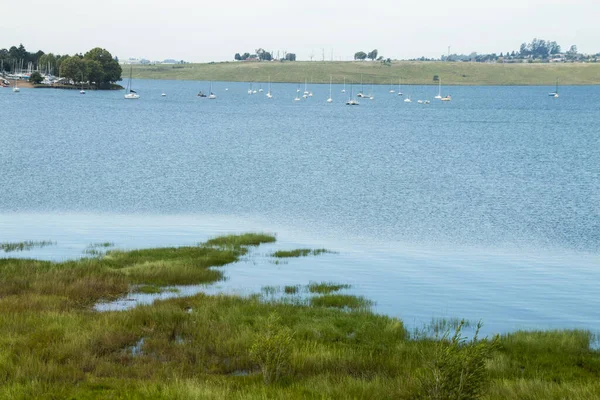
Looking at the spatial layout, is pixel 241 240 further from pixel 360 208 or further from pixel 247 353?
pixel 247 353

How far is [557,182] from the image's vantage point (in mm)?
66375

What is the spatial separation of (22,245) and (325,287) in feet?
50.9

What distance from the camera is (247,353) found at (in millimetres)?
18828

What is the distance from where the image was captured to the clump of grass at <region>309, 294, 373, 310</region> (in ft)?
82.2

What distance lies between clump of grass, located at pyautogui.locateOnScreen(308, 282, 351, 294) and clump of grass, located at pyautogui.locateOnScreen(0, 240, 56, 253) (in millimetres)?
14203

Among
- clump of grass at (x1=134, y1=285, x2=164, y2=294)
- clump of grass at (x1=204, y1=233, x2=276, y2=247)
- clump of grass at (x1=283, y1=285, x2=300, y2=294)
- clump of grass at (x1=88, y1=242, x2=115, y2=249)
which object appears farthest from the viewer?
clump of grass at (x1=204, y1=233, x2=276, y2=247)

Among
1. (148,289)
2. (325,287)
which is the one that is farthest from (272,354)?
(325,287)

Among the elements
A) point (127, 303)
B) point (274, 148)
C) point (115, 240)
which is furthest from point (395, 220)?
point (274, 148)

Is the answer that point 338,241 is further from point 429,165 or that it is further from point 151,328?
point 429,165

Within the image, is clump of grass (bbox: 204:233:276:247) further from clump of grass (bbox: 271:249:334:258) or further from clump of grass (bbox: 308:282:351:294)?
clump of grass (bbox: 308:282:351:294)

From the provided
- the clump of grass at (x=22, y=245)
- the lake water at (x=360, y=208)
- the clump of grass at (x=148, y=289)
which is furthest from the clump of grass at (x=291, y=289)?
the clump of grass at (x=22, y=245)

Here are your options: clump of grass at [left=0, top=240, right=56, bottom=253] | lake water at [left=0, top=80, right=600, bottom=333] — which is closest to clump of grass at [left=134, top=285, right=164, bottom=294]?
lake water at [left=0, top=80, right=600, bottom=333]

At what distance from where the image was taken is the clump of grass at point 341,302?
25.1 m

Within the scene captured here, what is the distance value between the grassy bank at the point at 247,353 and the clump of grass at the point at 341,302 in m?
0.07
